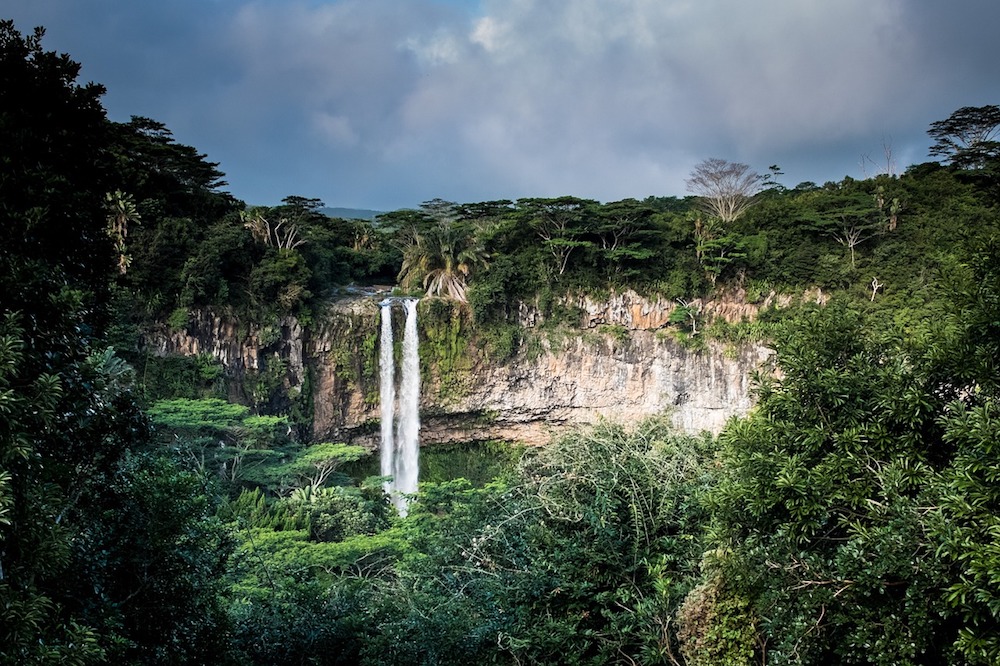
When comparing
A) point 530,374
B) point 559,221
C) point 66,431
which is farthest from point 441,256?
point 66,431

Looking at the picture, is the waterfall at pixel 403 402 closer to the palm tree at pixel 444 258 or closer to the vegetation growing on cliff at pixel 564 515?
the palm tree at pixel 444 258

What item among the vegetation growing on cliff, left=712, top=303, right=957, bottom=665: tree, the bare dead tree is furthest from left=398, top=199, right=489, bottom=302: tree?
left=712, top=303, right=957, bottom=665: tree

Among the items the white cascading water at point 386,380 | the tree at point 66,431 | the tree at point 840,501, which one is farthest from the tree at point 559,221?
the tree at point 66,431

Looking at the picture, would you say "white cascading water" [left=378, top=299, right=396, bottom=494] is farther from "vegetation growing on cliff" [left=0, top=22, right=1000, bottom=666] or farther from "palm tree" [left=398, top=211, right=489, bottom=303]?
"vegetation growing on cliff" [left=0, top=22, right=1000, bottom=666]

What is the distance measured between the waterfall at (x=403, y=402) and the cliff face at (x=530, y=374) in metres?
0.33

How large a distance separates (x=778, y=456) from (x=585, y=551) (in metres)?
2.56

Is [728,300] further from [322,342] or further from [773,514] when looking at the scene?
[773,514]

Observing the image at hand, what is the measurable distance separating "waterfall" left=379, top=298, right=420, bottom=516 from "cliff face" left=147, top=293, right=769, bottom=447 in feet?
1.09

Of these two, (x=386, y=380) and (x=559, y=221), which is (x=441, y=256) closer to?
(x=559, y=221)

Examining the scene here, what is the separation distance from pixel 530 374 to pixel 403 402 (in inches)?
179

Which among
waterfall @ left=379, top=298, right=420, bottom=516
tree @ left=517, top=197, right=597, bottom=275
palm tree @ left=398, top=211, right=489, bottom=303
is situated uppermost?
tree @ left=517, top=197, right=597, bottom=275

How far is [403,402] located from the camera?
21406 mm

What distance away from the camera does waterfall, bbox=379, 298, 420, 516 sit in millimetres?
21016

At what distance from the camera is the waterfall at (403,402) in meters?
21.0
